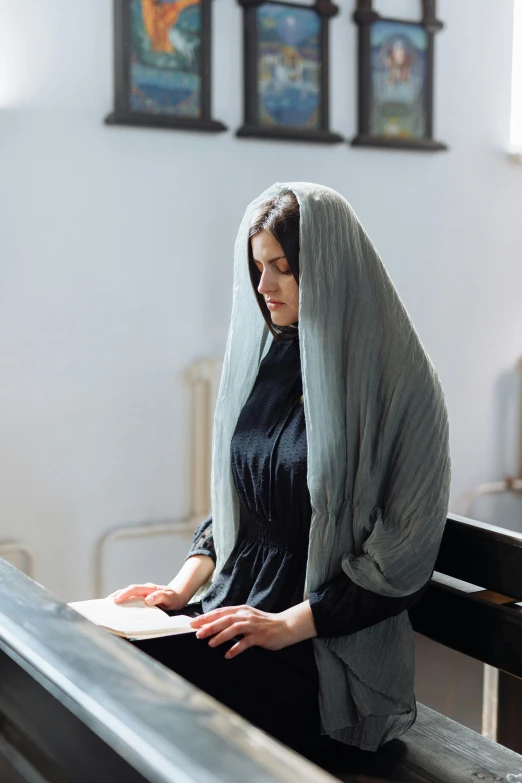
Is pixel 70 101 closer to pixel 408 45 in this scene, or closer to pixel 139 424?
pixel 139 424

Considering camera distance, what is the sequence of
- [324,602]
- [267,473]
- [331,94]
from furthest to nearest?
[331,94] < [267,473] < [324,602]

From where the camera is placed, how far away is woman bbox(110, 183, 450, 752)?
160cm

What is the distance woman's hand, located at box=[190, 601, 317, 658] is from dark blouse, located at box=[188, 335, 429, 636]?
3cm

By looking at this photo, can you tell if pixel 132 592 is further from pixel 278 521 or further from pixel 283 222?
pixel 283 222

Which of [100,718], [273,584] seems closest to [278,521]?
[273,584]

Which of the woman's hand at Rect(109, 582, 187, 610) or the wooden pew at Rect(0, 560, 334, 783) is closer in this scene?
the wooden pew at Rect(0, 560, 334, 783)

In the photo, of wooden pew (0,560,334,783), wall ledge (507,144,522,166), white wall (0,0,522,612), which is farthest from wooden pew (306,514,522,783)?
wall ledge (507,144,522,166)

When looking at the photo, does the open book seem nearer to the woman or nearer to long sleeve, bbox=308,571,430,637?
the woman

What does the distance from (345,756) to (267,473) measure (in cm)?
49

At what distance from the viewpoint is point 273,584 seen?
1.74 m

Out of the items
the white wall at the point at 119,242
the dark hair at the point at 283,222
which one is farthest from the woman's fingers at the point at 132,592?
the white wall at the point at 119,242

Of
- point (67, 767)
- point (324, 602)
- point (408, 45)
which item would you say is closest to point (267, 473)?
point (324, 602)

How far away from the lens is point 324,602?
160 centimetres

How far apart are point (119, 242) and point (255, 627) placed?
196 cm
